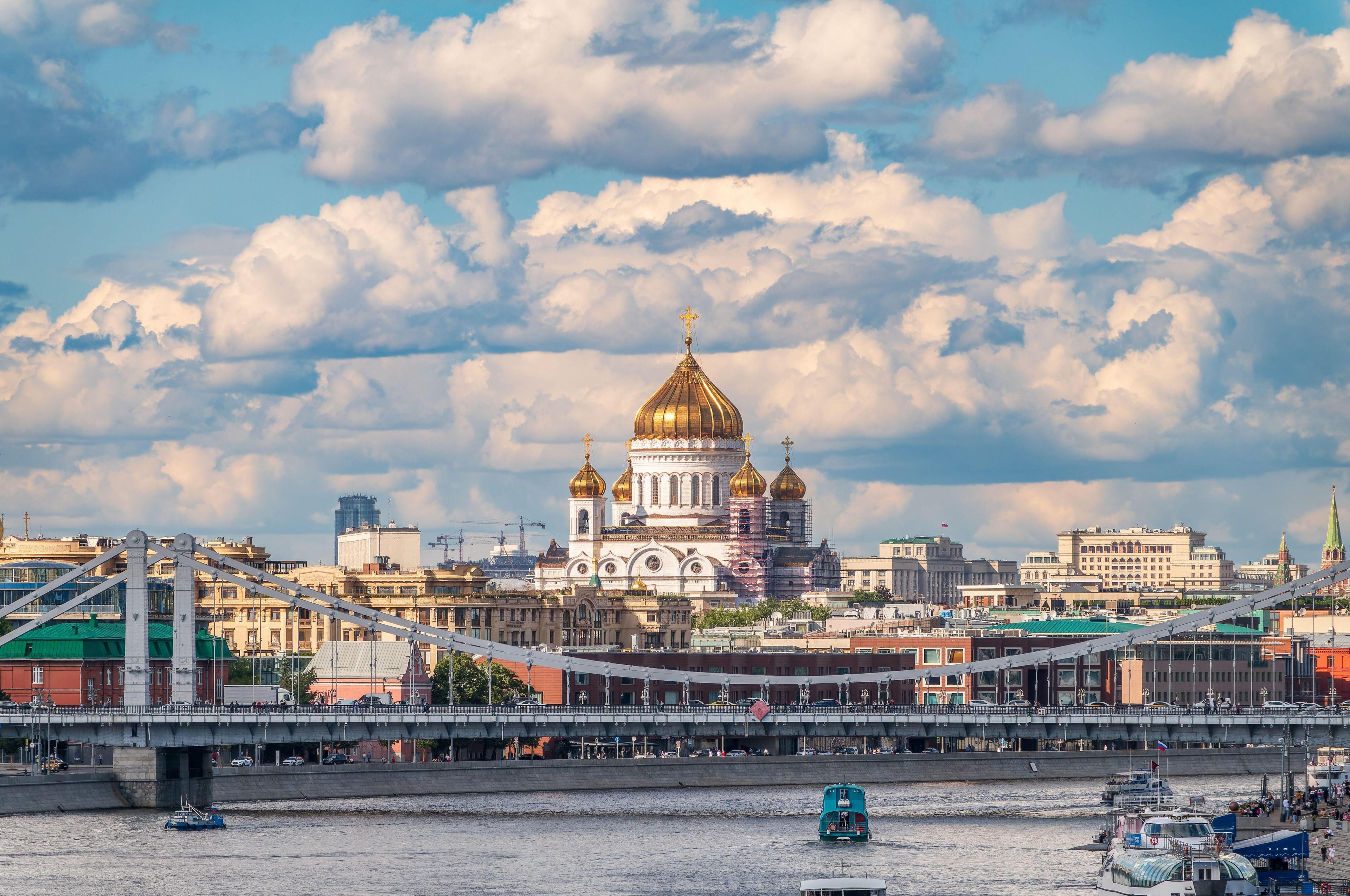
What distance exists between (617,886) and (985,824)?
23.5m

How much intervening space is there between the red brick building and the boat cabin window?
196ft

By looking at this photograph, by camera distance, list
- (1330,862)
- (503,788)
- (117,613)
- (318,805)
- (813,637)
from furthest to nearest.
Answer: (813,637) → (117,613) → (503,788) → (318,805) → (1330,862)

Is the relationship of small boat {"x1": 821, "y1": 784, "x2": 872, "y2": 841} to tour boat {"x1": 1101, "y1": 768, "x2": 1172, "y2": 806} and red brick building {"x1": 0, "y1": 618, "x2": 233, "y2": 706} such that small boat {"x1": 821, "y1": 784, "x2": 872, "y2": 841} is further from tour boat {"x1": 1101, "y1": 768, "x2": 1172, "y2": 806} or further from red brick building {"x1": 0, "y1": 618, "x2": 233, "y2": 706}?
red brick building {"x1": 0, "y1": 618, "x2": 233, "y2": 706}

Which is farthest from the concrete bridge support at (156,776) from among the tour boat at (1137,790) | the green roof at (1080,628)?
the green roof at (1080,628)

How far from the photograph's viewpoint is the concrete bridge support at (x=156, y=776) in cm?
10375

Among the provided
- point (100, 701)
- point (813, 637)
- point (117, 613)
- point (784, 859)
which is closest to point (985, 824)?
point (784, 859)

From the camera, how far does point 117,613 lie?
148 m

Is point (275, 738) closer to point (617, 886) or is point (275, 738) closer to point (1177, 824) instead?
point (617, 886)

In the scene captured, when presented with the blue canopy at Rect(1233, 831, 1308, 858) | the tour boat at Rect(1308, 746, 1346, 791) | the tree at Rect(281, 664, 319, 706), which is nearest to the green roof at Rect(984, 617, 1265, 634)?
the tree at Rect(281, 664, 319, 706)

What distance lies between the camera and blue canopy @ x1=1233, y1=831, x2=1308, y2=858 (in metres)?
77.8

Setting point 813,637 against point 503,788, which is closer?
point 503,788

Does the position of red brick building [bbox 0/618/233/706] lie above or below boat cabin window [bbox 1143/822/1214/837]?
above

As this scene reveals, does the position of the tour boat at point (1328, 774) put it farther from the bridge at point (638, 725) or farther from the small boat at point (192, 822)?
the small boat at point (192, 822)

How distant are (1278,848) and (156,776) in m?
43.3
